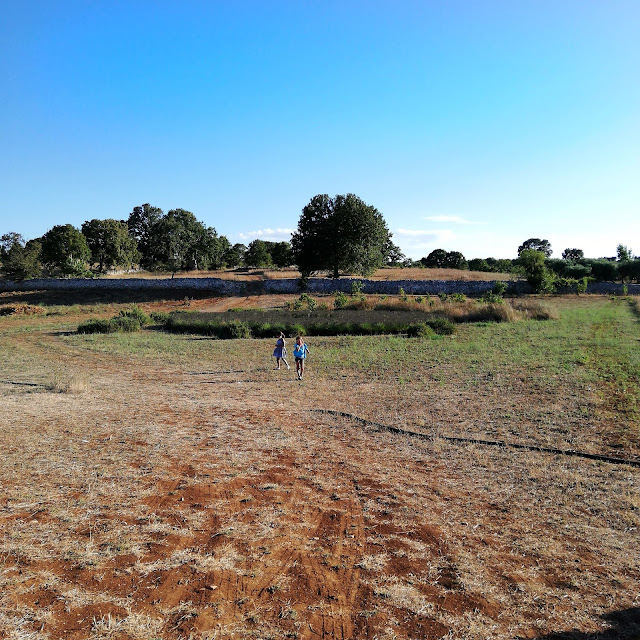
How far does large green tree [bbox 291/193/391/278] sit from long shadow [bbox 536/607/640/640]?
187 feet

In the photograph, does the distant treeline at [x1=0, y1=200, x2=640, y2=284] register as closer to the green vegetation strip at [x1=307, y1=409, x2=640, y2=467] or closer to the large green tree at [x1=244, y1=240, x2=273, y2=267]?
the large green tree at [x1=244, y1=240, x2=273, y2=267]

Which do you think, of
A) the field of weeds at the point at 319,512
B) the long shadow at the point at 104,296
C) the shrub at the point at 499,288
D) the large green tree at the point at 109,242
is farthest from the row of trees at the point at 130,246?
the field of weeds at the point at 319,512

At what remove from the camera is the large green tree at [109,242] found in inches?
3610

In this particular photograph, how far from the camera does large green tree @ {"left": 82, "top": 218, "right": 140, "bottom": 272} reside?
301ft

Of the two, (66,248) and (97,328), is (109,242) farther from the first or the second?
(97,328)

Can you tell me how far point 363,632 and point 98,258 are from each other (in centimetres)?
10181

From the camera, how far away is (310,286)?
61.4 m

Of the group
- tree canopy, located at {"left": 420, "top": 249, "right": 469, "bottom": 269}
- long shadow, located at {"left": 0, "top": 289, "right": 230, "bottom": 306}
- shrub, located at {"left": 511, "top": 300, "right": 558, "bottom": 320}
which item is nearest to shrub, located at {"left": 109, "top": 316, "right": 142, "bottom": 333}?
long shadow, located at {"left": 0, "top": 289, "right": 230, "bottom": 306}

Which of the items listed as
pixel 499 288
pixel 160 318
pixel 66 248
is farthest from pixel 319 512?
pixel 66 248

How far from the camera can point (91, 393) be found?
47.6 feet

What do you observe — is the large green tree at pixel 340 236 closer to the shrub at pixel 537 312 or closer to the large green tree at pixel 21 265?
the shrub at pixel 537 312

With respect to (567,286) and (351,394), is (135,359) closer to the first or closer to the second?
(351,394)

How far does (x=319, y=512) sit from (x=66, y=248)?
309 feet

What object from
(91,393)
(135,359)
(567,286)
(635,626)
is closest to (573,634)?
(635,626)
